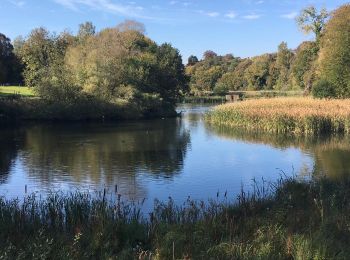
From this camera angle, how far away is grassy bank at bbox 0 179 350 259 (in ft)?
20.5

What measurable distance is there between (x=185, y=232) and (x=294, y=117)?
2604 cm

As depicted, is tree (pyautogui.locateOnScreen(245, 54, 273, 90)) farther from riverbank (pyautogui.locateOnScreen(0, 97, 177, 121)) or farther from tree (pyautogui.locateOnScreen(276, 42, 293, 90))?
riverbank (pyautogui.locateOnScreen(0, 97, 177, 121))

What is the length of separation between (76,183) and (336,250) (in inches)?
441

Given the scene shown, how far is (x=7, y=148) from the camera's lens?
26.1 m

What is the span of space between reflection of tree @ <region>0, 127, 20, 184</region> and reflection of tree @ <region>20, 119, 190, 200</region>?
29.4 inches


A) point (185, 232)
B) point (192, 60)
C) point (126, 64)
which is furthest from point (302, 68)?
point (192, 60)

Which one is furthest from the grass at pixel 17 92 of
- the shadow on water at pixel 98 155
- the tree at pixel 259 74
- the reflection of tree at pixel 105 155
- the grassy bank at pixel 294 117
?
the tree at pixel 259 74

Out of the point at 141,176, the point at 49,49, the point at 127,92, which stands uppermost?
the point at 49,49

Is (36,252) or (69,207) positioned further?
(69,207)

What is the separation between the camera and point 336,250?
6.18 meters

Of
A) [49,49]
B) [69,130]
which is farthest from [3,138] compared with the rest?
[49,49]

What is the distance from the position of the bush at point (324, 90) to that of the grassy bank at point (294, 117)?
33.6 feet

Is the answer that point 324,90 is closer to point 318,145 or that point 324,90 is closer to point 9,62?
point 318,145

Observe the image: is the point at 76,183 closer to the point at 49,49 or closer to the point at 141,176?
the point at 141,176
